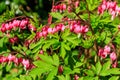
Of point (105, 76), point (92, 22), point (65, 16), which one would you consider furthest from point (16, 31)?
point (105, 76)

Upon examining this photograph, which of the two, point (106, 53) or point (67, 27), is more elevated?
point (67, 27)

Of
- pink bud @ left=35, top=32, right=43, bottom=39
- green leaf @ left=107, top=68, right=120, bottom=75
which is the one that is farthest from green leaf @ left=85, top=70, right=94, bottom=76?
pink bud @ left=35, top=32, right=43, bottom=39

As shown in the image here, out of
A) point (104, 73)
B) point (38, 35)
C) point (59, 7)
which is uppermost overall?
point (59, 7)

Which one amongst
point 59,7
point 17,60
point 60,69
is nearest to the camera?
point 60,69

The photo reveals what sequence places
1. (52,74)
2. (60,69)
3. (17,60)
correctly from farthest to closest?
(17,60) → (60,69) → (52,74)

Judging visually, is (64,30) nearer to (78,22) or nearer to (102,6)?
(78,22)

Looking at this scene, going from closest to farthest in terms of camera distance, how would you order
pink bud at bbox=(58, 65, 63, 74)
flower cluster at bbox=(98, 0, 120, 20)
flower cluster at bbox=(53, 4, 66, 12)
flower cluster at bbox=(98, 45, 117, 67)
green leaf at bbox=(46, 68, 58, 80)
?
green leaf at bbox=(46, 68, 58, 80), pink bud at bbox=(58, 65, 63, 74), flower cluster at bbox=(98, 45, 117, 67), flower cluster at bbox=(98, 0, 120, 20), flower cluster at bbox=(53, 4, 66, 12)

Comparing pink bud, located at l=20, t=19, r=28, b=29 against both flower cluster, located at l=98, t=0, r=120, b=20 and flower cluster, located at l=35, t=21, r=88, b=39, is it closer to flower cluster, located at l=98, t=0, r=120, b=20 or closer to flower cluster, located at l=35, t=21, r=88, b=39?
flower cluster, located at l=35, t=21, r=88, b=39

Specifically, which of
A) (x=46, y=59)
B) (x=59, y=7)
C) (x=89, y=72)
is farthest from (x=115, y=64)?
(x=59, y=7)

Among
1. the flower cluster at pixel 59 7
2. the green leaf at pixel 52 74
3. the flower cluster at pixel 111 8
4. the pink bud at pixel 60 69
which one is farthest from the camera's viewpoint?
the flower cluster at pixel 59 7

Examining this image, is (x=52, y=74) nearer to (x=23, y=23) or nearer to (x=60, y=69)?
(x=60, y=69)

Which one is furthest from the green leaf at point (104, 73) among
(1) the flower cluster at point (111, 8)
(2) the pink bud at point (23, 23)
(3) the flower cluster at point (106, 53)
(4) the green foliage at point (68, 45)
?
(2) the pink bud at point (23, 23)

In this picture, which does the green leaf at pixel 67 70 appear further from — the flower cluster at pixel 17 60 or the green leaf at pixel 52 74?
the flower cluster at pixel 17 60

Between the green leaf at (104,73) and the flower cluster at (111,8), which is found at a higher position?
the flower cluster at (111,8)
